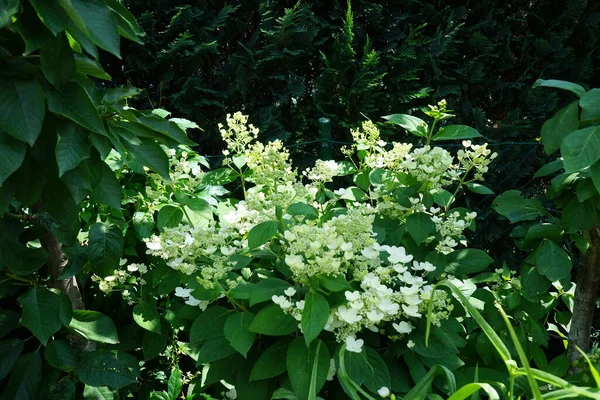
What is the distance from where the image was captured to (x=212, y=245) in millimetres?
1683

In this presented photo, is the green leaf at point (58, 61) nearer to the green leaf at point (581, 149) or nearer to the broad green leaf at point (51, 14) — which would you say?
the broad green leaf at point (51, 14)

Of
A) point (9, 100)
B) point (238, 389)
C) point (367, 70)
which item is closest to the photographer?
point (9, 100)

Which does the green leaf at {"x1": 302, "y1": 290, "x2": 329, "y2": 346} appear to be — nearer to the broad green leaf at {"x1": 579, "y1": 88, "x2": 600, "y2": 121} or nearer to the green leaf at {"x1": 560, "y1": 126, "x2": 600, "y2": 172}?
the green leaf at {"x1": 560, "y1": 126, "x2": 600, "y2": 172}

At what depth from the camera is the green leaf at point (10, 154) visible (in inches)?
52.8

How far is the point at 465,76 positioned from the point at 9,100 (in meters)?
2.22

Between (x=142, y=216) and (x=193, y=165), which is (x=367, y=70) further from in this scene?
(x=142, y=216)

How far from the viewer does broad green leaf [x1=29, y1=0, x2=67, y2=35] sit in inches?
47.8

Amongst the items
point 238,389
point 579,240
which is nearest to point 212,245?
point 238,389

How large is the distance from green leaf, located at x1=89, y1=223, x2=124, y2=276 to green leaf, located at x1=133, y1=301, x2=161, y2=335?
0.48 feet

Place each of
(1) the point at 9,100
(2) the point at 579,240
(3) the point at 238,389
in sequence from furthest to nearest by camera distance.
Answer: (2) the point at 579,240 → (3) the point at 238,389 → (1) the point at 9,100

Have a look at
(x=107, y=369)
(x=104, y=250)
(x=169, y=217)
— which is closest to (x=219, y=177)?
(x=169, y=217)

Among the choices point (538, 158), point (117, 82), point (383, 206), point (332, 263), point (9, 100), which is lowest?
point (538, 158)

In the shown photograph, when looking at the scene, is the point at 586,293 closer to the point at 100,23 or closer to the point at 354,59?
the point at 354,59

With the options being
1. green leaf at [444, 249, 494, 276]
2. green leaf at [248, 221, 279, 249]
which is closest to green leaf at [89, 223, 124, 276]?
green leaf at [248, 221, 279, 249]
